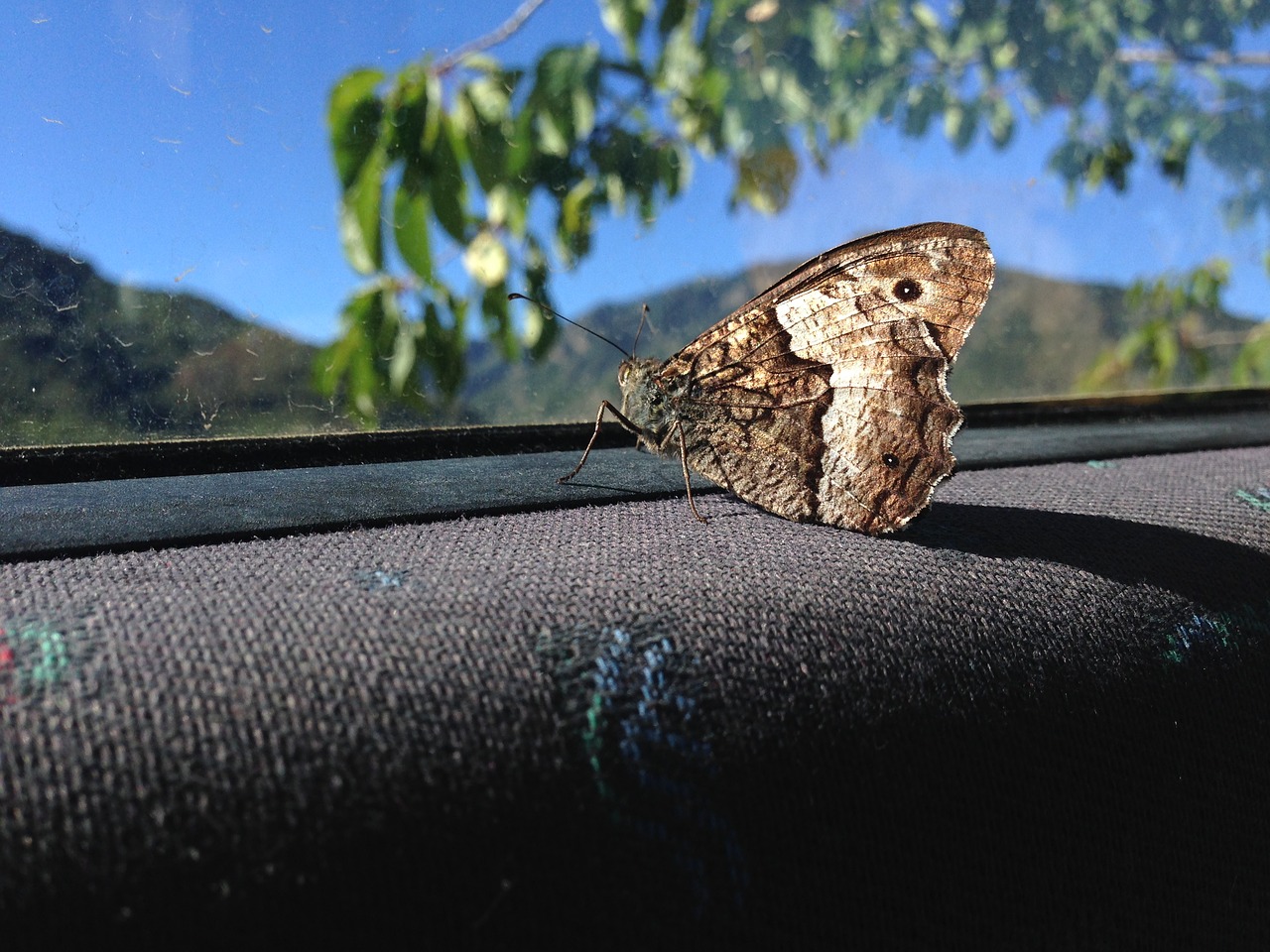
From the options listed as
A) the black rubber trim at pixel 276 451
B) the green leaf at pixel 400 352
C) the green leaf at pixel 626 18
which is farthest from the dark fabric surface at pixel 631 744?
the green leaf at pixel 626 18

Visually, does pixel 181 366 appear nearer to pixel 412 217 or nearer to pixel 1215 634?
pixel 412 217

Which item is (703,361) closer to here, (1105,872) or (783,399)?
(783,399)

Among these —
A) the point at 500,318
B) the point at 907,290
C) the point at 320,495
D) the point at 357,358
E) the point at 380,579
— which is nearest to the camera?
the point at 380,579

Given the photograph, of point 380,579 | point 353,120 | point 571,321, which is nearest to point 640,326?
point 571,321

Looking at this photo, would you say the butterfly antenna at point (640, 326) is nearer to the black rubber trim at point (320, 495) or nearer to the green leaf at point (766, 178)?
the black rubber trim at point (320, 495)

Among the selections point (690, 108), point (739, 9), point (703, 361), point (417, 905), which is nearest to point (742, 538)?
point (703, 361)

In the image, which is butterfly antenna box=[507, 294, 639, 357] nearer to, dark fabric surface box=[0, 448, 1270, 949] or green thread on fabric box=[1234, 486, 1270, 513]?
dark fabric surface box=[0, 448, 1270, 949]

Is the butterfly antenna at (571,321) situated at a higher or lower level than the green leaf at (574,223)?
lower
